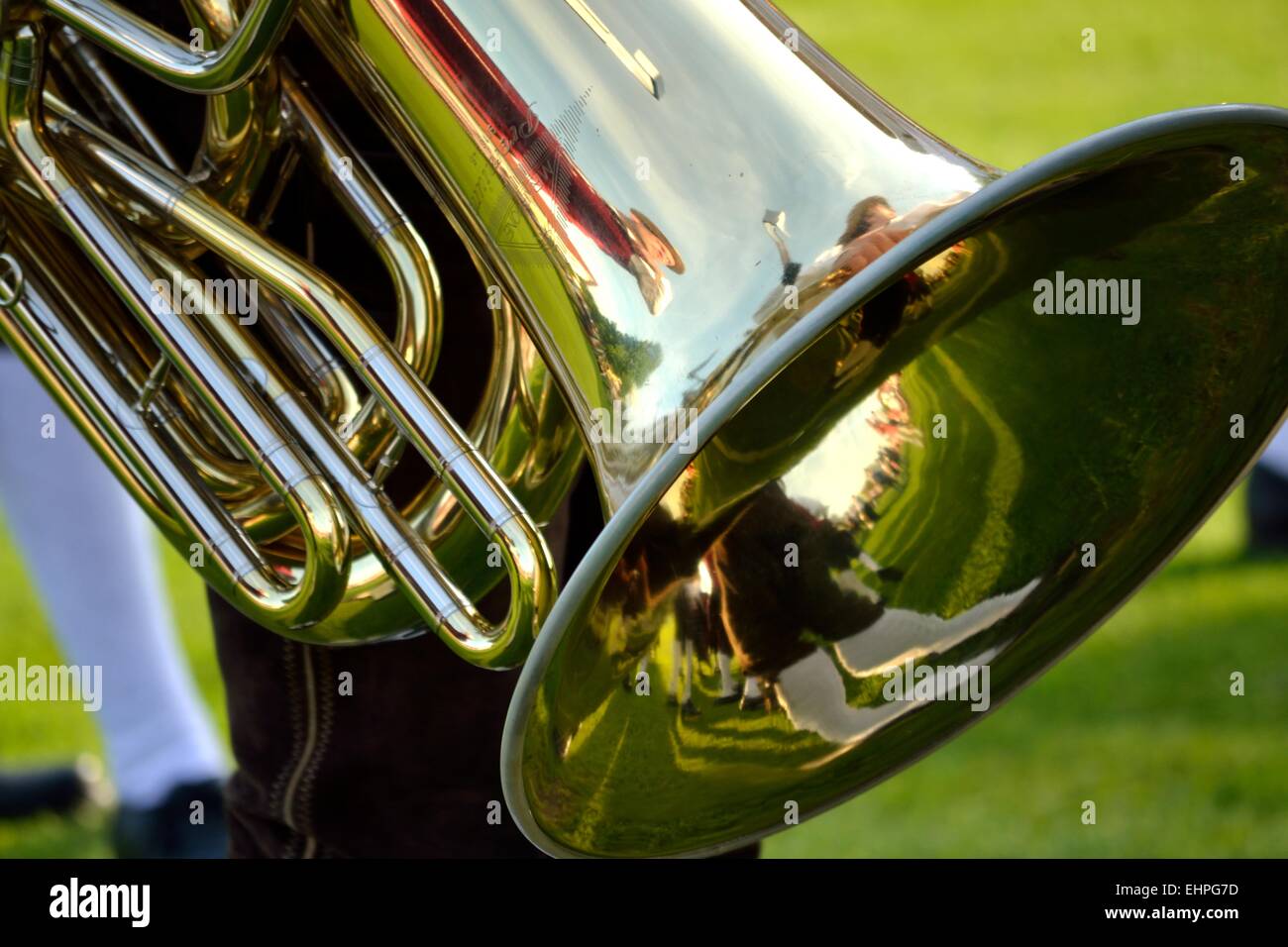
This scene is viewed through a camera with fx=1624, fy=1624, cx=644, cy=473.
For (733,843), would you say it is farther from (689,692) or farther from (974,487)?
(974,487)

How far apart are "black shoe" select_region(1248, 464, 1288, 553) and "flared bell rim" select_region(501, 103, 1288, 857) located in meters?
2.56

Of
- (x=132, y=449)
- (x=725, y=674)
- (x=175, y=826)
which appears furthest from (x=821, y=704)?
(x=175, y=826)

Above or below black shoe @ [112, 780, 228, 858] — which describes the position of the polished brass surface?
above

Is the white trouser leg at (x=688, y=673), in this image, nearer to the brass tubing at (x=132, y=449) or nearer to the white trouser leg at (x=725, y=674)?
the white trouser leg at (x=725, y=674)

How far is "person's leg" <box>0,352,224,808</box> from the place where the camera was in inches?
80.8

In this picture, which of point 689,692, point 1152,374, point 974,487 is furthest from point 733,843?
point 1152,374

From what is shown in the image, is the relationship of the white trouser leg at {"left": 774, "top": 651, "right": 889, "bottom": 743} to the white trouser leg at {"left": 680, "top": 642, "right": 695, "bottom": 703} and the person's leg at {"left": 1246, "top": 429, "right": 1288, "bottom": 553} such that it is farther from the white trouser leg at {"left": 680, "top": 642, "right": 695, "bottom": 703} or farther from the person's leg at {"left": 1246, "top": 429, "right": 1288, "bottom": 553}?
the person's leg at {"left": 1246, "top": 429, "right": 1288, "bottom": 553}

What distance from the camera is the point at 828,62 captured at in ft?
3.14
